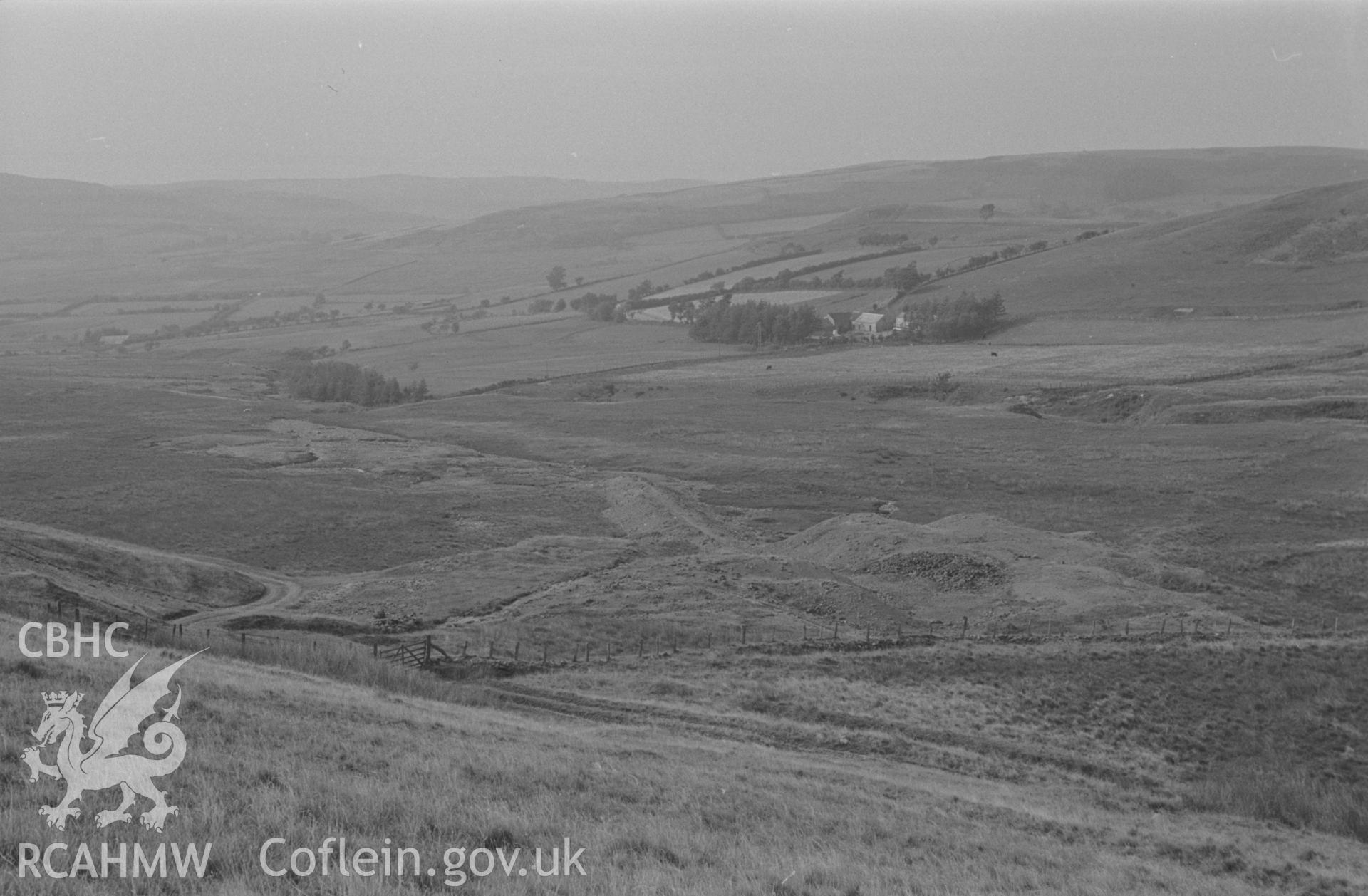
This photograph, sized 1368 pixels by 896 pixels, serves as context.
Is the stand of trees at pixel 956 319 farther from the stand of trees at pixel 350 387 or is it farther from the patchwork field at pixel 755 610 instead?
the stand of trees at pixel 350 387

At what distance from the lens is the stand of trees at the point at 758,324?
138625mm

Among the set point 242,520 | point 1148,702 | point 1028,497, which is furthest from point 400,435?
point 1148,702

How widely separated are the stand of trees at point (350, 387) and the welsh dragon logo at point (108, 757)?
9468 cm

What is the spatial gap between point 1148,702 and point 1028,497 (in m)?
31.1

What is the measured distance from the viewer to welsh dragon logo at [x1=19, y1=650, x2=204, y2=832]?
35.7 ft

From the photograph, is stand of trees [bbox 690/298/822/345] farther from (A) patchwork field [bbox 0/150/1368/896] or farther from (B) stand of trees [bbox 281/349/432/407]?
(B) stand of trees [bbox 281/349/432/407]

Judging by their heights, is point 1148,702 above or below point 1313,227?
below

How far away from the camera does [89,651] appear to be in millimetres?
21031

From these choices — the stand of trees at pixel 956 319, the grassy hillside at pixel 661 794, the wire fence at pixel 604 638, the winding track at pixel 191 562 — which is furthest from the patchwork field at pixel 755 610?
the stand of trees at pixel 956 319

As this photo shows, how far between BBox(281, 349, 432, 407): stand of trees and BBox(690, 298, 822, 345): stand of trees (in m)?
41.2

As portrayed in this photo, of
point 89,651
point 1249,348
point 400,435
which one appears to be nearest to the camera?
point 89,651

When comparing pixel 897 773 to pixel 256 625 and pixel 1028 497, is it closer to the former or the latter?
pixel 256 625

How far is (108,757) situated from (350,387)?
102956 mm

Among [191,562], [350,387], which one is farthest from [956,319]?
[191,562]
